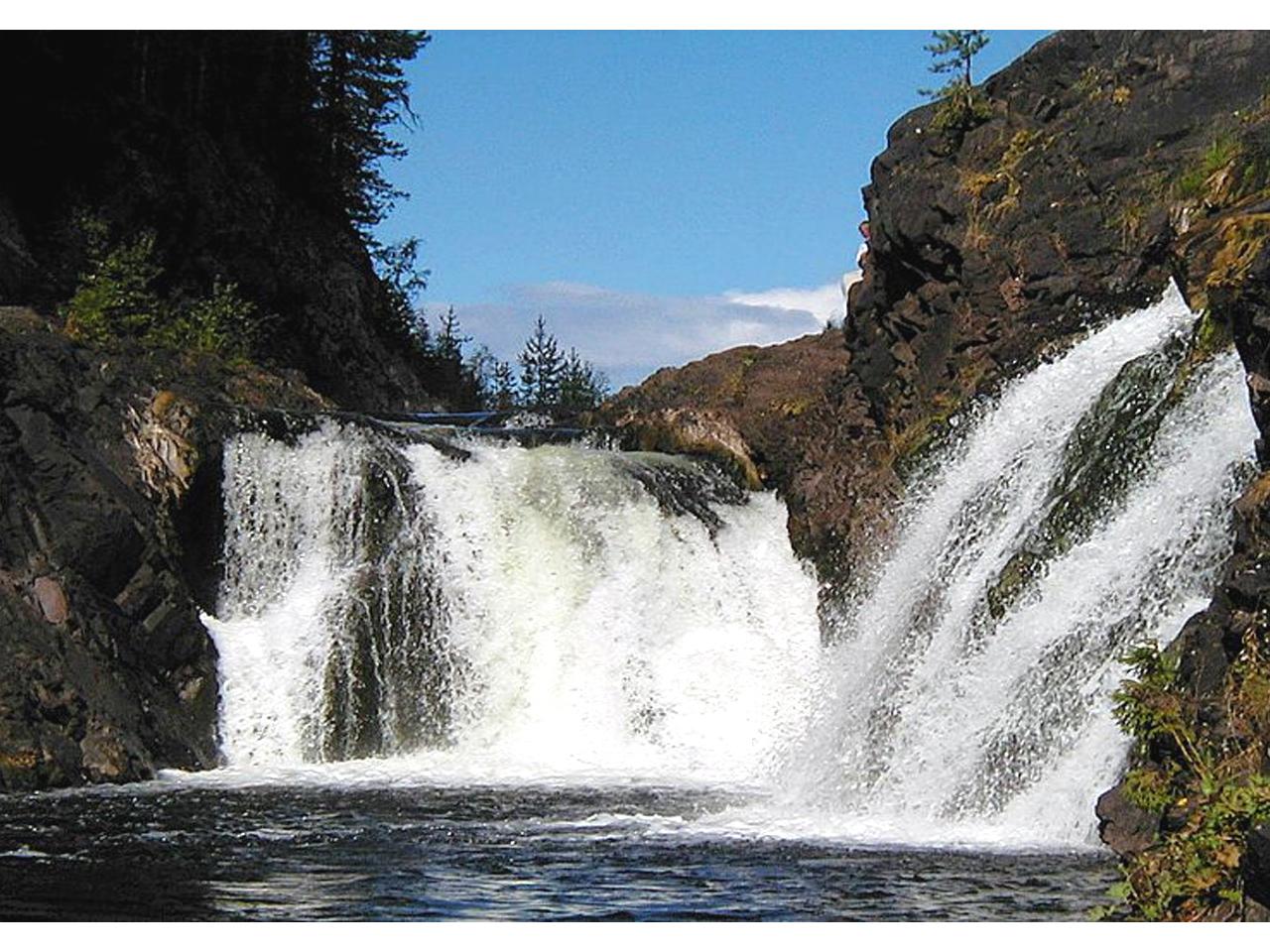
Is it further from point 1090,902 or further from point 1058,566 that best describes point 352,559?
point 1090,902

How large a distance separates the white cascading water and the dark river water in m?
1.31

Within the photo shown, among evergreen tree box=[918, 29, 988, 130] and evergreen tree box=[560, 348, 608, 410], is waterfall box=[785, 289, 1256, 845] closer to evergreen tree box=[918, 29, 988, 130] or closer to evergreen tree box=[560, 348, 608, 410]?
evergreen tree box=[918, 29, 988, 130]

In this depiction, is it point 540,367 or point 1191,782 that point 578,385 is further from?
point 1191,782

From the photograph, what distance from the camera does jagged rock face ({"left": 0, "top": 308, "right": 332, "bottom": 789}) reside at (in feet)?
67.1

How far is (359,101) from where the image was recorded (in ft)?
181

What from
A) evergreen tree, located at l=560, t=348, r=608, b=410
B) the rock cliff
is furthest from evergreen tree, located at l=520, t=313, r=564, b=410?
the rock cliff

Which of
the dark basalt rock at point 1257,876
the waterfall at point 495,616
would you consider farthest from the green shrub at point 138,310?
the dark basalt rock at point 1257,876

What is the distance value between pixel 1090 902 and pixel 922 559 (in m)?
10.2

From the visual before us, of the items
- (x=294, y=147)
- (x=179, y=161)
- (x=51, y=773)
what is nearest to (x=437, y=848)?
(x=51, y=773)

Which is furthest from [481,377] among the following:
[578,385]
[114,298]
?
[114,298]

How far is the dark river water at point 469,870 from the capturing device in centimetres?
1164

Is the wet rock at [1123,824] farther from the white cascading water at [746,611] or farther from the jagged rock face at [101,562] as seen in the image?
the jagged rock face at [101,562]

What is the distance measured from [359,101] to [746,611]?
3243 centimetres

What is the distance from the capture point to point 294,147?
48.2 meters
